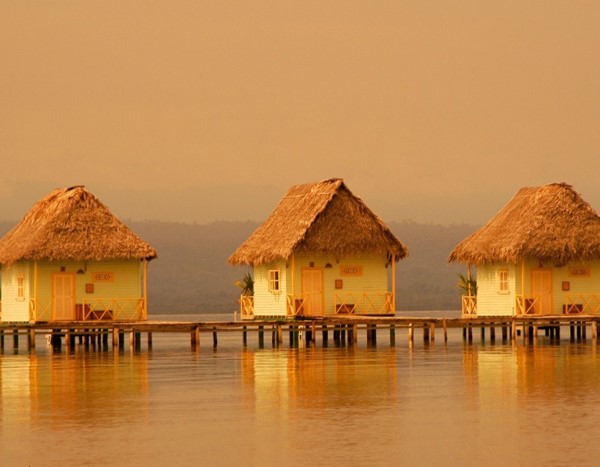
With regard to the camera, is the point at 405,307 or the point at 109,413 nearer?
the point at 109,413

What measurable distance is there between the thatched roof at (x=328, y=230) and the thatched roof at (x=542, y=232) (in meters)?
3.64

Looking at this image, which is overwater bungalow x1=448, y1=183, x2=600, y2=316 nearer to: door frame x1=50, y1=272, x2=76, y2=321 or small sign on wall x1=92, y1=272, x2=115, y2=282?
small sign on wall x1=92, y1=272, x2=115, y2=282

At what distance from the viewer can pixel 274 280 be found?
56.6 metres

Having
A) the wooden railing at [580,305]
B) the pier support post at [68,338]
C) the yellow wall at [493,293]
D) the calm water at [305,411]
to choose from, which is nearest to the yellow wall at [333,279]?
the yellow wall at [493,293]

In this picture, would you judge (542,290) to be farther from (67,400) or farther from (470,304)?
(67,400)

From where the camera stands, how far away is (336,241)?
54.6 meters

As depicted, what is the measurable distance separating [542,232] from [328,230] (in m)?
7.73

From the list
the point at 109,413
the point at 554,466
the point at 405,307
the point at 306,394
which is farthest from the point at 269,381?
the point at 405,307

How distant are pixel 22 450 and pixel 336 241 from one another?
30.4 meters

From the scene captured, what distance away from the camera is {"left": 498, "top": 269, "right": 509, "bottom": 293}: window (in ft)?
187

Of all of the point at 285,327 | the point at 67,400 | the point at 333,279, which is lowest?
the point at 67,400

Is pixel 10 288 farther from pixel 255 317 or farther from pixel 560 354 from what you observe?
pixel 560 354

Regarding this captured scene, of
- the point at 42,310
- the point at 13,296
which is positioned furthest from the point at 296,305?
the point at 13,296

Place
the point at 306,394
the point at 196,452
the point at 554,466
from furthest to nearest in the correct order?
the point at 306,394 < the point at 196,452 < the point at 554,466
